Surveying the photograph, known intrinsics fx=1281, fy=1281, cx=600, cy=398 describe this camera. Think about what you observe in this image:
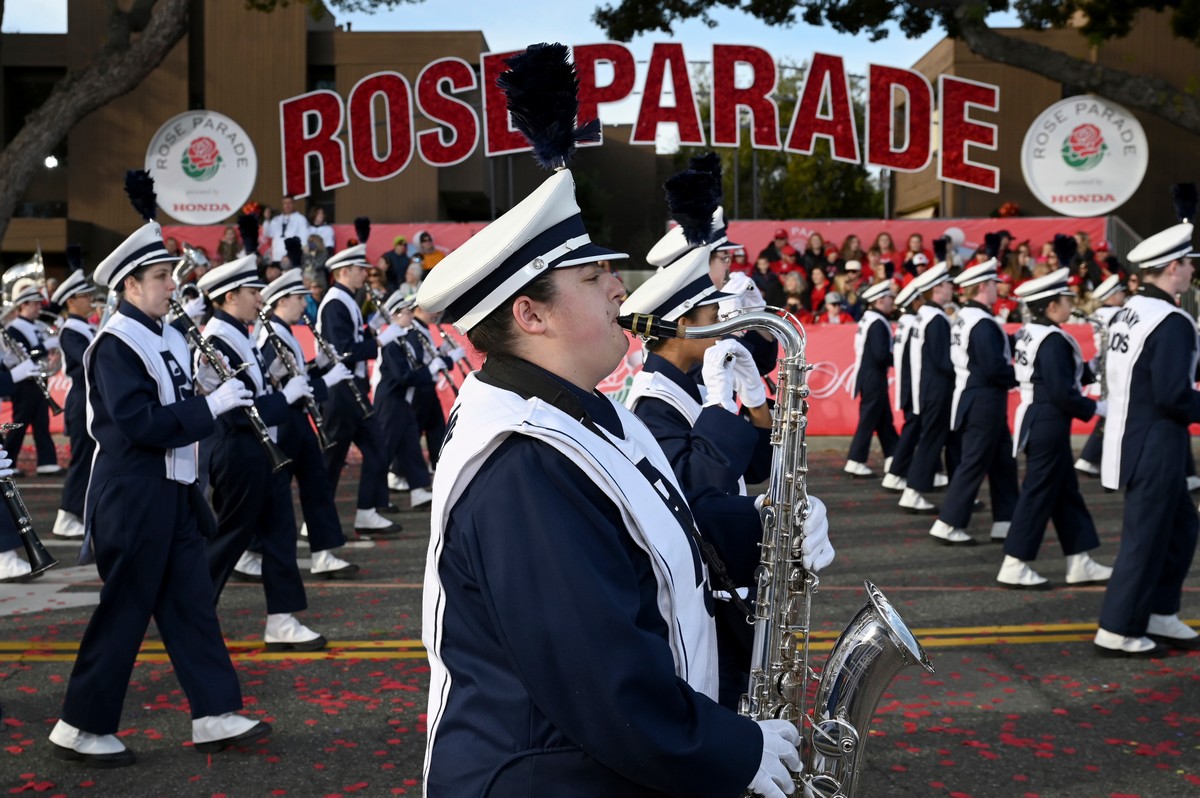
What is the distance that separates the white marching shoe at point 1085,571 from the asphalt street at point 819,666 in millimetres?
76

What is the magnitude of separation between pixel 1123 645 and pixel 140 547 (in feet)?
15.5

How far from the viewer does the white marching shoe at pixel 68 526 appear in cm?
1030

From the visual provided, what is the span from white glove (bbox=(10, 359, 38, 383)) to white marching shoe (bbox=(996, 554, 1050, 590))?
954 cm

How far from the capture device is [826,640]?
270 inches

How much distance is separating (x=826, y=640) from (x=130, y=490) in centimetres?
366

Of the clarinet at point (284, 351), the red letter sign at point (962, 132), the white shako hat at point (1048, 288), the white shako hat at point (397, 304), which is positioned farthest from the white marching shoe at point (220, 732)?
the red letter sign at point (962, 132)

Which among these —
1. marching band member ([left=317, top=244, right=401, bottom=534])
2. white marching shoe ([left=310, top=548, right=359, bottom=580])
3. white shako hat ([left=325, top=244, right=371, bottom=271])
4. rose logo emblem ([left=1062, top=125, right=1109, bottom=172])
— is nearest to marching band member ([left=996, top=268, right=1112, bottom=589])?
white marching shoe ([left=310, top=548, right=359, bottom=580])

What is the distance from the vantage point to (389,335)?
11.6m

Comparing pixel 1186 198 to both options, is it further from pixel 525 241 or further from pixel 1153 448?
pixel 525 241

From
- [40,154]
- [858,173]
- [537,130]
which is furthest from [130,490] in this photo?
[858,173]

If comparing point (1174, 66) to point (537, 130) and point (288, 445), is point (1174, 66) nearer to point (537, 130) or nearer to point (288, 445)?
point (288, 445)

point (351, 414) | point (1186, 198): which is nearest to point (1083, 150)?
point (1186, 198)

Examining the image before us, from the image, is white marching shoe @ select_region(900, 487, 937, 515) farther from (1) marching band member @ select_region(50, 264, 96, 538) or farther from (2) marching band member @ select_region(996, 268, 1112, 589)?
(1) marching band member @ select_region(50, 264, 96, 538)

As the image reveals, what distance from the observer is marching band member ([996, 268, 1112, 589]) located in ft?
26.9
